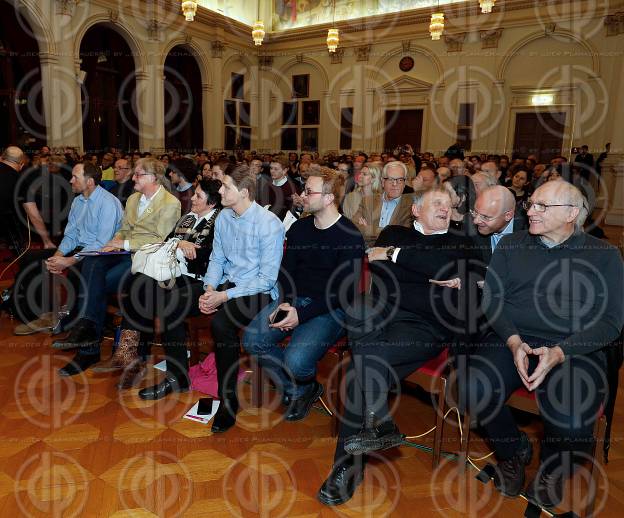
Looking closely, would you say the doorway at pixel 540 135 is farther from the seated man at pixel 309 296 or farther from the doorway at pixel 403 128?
the seated man at pixel 309 296

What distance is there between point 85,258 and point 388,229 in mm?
2359

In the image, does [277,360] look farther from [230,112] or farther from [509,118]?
[230,112]

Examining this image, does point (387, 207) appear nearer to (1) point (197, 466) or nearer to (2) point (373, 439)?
(2) point (373, 439)

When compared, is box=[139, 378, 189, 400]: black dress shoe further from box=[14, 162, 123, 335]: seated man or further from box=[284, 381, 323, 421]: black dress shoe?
box=[14, 162, 123, 335]: seated man

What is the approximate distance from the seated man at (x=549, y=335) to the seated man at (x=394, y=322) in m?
0.23

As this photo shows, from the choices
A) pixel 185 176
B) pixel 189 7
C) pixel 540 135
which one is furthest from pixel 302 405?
pixel 540 135

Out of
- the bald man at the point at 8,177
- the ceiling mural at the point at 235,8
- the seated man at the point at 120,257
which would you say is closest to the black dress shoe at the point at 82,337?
the seated man at the point at 120,257

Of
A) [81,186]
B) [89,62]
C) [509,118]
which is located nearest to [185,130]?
[89,62]

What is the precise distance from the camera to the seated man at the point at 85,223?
3623 mm

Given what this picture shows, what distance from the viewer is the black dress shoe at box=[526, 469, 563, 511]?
2053 mm

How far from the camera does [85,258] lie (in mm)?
3578

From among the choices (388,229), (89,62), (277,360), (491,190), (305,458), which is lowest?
(305,458)

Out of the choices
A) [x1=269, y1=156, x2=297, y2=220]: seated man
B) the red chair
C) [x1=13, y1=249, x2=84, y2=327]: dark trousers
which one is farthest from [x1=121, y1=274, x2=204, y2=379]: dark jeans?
[x1=269, y1=156, x2=297, y2=220]: seated man

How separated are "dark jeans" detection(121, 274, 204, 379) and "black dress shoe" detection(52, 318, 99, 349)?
40 cm
